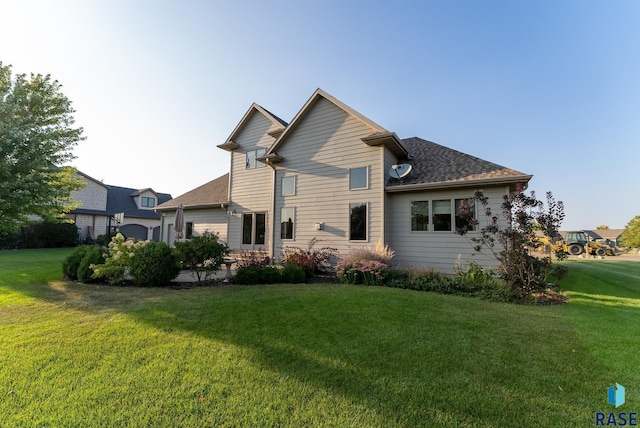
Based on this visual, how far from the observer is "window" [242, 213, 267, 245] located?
13742 millimetres

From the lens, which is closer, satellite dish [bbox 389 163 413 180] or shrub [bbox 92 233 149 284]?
shrub [bbox 92 233 149 284]

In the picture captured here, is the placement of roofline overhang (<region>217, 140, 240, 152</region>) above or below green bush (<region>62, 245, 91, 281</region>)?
above

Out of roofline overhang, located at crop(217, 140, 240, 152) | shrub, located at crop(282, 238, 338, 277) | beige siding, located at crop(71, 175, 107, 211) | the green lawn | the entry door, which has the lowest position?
the green lawn

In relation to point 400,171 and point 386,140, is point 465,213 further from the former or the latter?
point 386,140

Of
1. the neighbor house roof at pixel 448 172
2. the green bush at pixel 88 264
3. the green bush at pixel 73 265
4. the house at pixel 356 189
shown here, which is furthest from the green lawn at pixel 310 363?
the neighbor house roof at pixel 448 172

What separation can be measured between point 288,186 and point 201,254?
568 cm

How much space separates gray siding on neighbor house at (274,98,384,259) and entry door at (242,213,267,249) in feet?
3.79

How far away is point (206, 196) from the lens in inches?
651

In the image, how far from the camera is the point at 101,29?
343 inches

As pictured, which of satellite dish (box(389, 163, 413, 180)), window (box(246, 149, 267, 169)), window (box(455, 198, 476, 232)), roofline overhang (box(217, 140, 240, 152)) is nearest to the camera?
window (box(455, 198, 476, 232))

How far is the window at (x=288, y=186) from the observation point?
12656mm

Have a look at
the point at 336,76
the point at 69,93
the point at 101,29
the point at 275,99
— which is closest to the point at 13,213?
the point at 69,93

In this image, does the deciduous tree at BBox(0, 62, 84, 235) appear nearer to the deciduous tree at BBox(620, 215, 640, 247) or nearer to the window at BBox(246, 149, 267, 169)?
the window at BBox(246, 149, 267, 169)

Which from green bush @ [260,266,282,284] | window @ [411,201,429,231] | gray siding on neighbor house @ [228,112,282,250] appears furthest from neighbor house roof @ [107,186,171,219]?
window @ [411,201,429,231]
